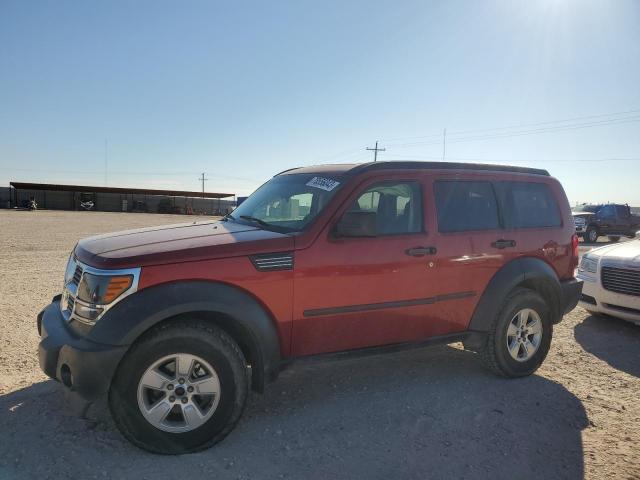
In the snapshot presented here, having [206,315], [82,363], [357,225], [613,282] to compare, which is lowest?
[82,363]

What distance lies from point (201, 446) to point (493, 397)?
8.24ft

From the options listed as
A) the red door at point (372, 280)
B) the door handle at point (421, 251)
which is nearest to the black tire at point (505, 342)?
the red door at point (372, 280)

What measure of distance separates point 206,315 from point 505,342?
2861 millimetres

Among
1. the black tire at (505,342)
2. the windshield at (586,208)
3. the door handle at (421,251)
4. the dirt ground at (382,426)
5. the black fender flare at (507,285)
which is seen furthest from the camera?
the windshield at (586,208)

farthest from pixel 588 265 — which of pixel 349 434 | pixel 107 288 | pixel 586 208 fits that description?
pixel 586 208

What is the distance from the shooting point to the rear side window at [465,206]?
4.09m

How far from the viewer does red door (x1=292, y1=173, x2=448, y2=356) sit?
11.1 ft

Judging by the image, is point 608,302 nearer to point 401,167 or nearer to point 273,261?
point 401,167

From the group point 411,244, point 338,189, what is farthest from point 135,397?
point 411,244

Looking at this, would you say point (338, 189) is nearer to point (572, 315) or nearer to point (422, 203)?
point (422, 203)

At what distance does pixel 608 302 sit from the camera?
635cm

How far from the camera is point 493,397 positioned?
404 centimetres

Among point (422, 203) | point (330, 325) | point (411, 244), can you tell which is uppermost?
point (422, 203)

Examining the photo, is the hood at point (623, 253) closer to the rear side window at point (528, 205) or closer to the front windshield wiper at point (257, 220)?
the rear side window at point (528, 205)
